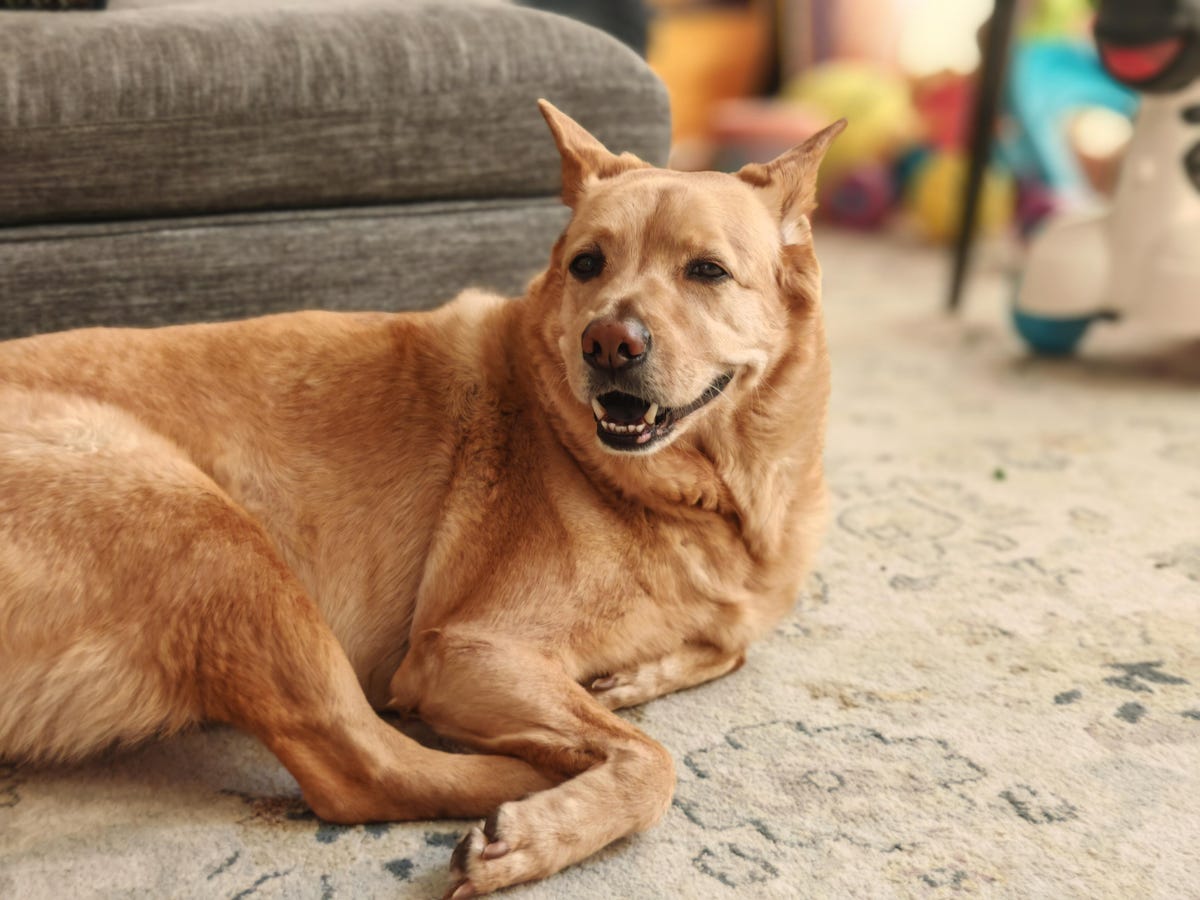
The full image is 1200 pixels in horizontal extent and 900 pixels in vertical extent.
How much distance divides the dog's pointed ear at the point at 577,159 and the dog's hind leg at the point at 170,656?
0.78 meters

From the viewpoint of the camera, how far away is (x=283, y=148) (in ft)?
6.78

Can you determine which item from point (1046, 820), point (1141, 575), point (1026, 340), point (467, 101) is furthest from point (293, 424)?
point (1026, 340)

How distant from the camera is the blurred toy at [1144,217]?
9.21 feet

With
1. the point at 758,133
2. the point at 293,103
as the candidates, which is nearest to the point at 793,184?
the point at 293,103

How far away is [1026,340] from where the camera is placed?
3367mm

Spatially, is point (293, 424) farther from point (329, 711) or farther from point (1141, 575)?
point (1141, 575)

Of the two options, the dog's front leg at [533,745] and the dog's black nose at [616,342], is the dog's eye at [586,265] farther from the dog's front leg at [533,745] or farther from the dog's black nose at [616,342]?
the dog's front leg at [533,745]

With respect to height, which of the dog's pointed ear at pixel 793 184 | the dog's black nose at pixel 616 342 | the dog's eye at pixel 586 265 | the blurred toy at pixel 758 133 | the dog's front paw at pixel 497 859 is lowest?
the blurred toy at pixel 758 133

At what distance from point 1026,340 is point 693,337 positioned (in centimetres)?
225

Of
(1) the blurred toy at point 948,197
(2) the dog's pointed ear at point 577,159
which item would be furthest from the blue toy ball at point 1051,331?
(2) the dog's pointed ear at point 577,159

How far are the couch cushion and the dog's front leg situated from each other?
110 cm

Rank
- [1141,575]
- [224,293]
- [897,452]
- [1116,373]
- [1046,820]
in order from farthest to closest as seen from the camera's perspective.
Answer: [1116,373] → [897,452] → [224,293] → [1141,575] → [1046,820]

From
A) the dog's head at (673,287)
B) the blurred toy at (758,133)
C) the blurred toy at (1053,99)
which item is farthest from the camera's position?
the blurred toy at (758,133)

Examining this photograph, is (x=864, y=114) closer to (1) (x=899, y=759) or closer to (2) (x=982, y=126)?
(2) (x=982, y=126)
